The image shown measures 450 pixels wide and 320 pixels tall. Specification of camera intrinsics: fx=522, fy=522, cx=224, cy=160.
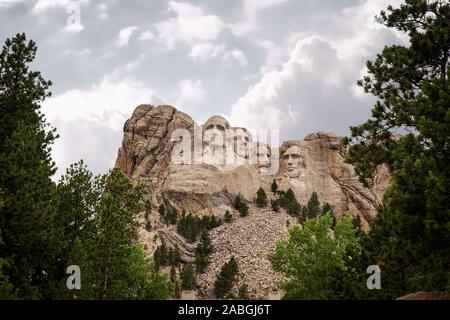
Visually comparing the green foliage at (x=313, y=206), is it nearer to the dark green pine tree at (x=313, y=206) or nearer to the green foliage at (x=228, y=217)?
the dark green pine tree at (x=313, y=206)

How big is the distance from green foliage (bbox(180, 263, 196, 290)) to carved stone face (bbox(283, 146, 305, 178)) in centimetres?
6294

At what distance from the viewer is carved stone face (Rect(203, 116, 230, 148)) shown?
527 ft

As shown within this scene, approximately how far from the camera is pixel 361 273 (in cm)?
2134

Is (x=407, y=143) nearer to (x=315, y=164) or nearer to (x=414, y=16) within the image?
(x=414, y=16)

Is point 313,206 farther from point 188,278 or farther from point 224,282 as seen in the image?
point 188,278

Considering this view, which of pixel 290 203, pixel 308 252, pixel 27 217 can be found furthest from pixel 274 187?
pixel 27 217

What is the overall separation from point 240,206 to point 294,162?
97.0 ft

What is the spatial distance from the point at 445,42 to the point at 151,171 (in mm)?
Answer: 145322

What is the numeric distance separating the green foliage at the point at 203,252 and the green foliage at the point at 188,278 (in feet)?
17.8

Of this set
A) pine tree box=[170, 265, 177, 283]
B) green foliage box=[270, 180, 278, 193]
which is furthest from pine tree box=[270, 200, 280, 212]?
pine tree box=[170, 265, 177, 283]

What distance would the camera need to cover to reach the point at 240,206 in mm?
143875

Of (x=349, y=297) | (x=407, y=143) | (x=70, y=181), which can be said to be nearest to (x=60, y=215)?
(x=70, y=181)

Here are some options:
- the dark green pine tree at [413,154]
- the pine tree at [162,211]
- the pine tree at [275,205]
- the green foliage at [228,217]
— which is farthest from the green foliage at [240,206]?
the dark green pine tree at [413,154]

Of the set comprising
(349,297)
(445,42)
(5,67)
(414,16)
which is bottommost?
(349,297)
